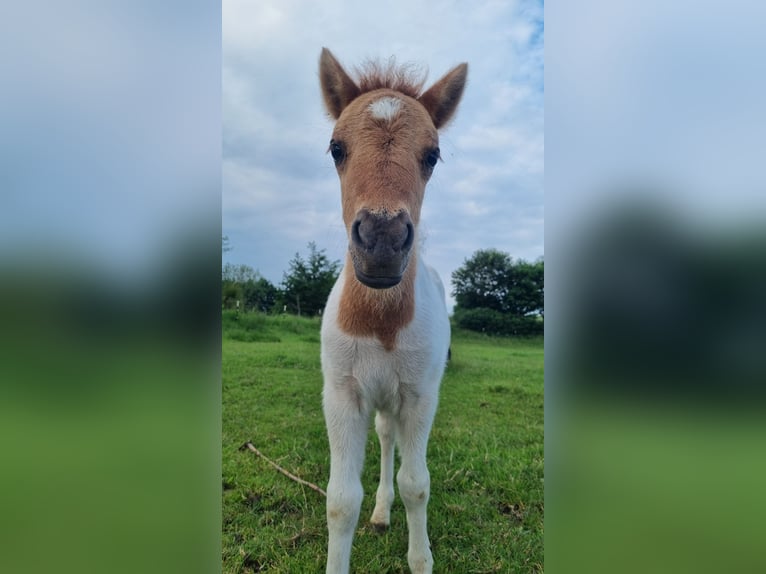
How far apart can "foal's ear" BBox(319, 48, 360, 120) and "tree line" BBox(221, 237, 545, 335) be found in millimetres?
916

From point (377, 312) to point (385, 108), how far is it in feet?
2.96

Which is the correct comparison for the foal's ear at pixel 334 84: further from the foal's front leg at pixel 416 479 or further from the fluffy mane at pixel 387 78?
the foal's front leg at pixel 416 479

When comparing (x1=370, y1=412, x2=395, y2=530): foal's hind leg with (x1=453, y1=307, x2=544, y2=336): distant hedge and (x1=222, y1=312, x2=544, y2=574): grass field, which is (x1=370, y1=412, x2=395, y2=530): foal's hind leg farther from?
(x1=453, y1=307, x2=544, y2=336): distant hedge

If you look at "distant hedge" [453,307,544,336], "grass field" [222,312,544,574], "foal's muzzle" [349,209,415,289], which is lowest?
"grass field" [222,312,544,574]

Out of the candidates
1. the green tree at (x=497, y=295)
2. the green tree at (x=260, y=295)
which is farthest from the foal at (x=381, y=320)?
the green tree at (x=497, y=295)

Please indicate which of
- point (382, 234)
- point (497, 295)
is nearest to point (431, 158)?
point (382, 234)

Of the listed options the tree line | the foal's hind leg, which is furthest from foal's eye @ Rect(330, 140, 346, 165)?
the foal's hind leg

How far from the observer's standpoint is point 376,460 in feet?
11.0

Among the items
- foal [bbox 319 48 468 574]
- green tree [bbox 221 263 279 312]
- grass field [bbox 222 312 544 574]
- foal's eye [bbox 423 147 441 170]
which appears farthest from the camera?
green tree [bbox 221 263 279 312]

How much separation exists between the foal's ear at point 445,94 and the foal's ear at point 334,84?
0.36 metres

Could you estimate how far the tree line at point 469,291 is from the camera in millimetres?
2867

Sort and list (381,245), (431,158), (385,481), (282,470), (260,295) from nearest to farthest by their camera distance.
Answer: (381,245), (431,158), (385,481), (282,470), (260,295)

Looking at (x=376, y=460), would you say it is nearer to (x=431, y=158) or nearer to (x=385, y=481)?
(x=385, y=481)

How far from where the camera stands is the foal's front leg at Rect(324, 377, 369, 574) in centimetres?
190
